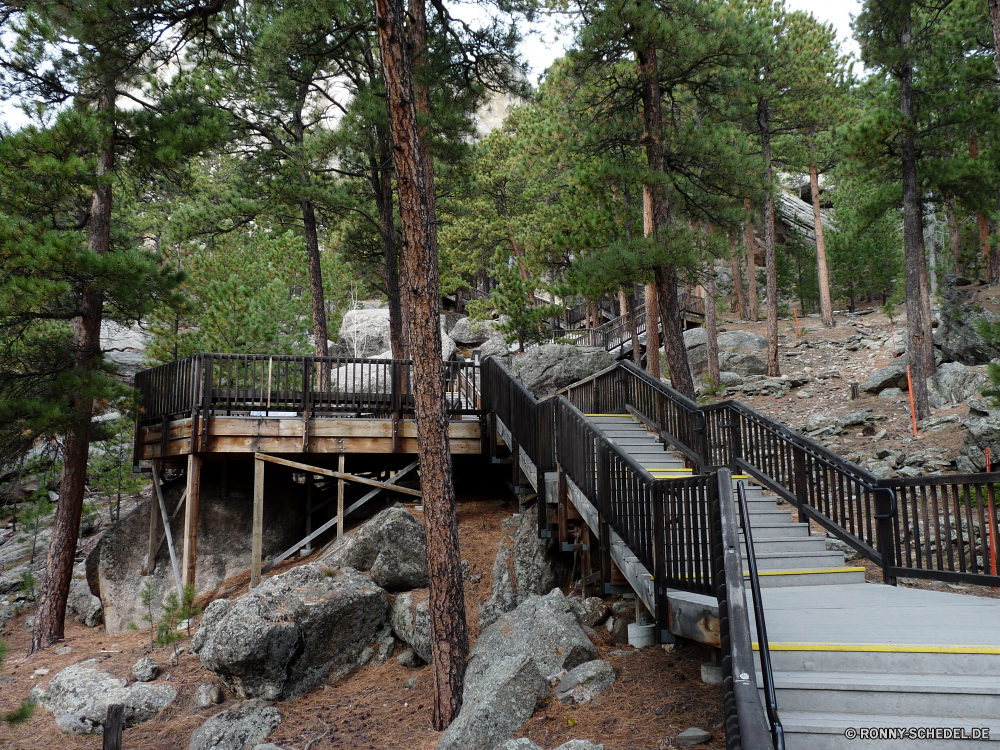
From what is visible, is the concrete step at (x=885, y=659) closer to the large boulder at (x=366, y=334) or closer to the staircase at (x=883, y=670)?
the staircase at (x=883, y=670)

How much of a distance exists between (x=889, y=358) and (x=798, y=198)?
22.7 m

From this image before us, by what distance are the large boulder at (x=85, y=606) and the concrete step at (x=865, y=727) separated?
12335 millimetres

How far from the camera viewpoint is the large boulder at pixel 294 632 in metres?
7.45

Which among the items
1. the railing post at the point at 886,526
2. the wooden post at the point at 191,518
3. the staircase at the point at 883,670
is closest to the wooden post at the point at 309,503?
the wooden post at the point at 191,518

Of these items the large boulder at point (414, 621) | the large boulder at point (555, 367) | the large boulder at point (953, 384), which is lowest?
the large boulder at point (414, 621)

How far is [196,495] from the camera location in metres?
10.9

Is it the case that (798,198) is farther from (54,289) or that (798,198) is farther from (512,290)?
(54,289)

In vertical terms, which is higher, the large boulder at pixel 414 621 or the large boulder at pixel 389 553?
the large boulder at pixel 389 553

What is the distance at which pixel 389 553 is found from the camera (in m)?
9.34

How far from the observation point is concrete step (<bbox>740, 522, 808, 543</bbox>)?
708 centimetres

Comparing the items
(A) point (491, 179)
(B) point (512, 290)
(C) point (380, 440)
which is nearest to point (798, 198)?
(A) point (491, 179)
